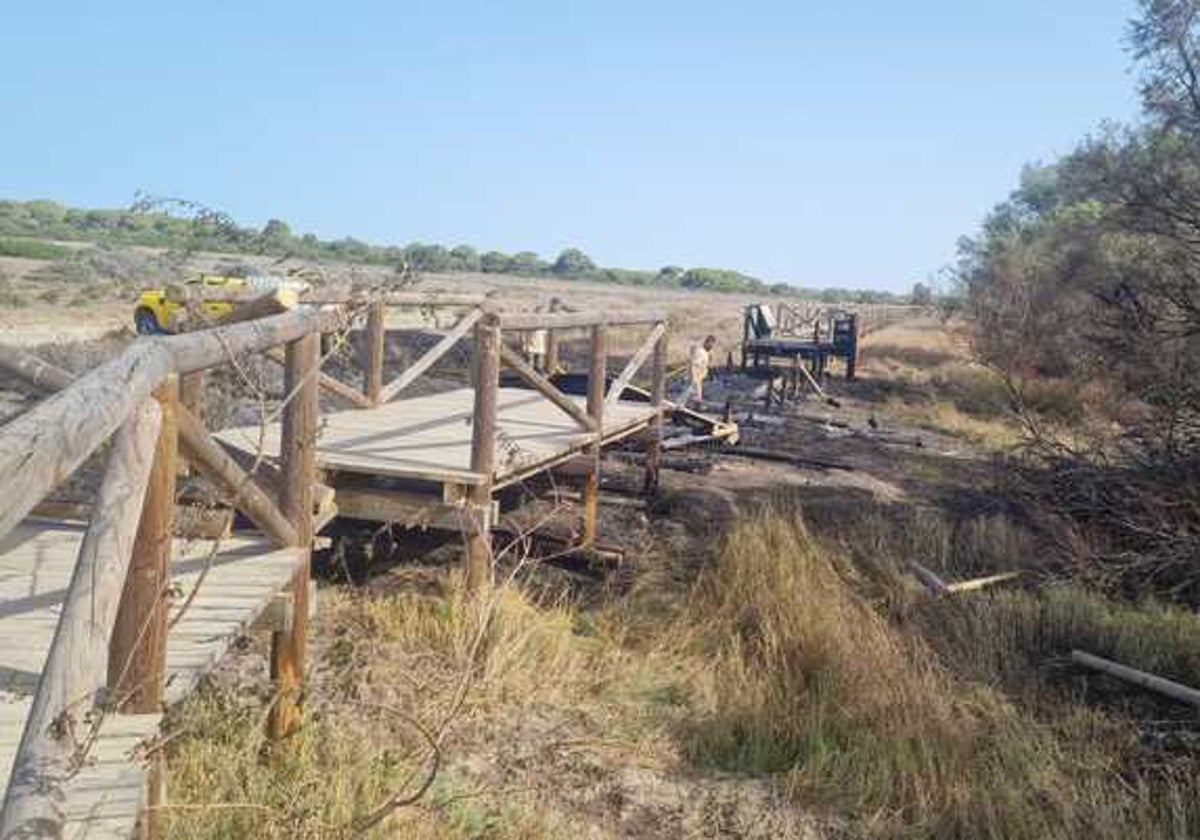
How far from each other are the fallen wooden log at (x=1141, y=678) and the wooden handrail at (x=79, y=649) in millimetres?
5342

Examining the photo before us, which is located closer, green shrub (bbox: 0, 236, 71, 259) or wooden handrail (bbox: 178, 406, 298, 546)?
wooden handrail (bbox: 178, 406, 298, 546)

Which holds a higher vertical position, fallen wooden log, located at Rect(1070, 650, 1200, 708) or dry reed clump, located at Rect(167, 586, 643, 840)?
dry reed clump, located at Rect(167, 586, 643, 840)

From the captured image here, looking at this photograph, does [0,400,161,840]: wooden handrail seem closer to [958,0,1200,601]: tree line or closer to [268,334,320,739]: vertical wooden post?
[268,334,320,739]: vertical wooden post

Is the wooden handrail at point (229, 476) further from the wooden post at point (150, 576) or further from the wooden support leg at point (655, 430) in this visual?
the wooden support leg at point (655, 430)

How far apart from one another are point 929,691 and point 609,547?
3.23 m

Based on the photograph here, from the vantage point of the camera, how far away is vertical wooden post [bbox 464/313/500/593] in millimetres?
6223

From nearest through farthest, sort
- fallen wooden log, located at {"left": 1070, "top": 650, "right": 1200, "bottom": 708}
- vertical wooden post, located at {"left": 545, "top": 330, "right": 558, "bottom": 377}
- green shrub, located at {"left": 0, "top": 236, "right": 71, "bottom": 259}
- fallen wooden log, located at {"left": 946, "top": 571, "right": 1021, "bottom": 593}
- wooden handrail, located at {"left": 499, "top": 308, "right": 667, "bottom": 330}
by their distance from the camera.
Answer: fallen wooden log, located at {"left": 1070, "top": 650, "right": 1200, "bottom": 708}, wooden handrail, located at {"left": 499, "top": 308, "right": 667, "bottom": 330}, fallen wooden log, located at {"left": 946, "top": 571, "right": 1021, "bottom": 593}, vertical wooden post, located at {"left": 545, "top": 330, "right": 558, "bottom": 377}, green shrub, located at {"left": 0, "top": 236, "right": 71, "bottom": 259}

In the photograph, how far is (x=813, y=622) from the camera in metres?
6.29

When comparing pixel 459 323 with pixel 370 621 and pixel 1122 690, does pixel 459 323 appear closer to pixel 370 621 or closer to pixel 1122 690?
pixel 370 621

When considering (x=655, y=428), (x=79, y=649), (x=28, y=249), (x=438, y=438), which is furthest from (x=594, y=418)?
(x=28, y=249)

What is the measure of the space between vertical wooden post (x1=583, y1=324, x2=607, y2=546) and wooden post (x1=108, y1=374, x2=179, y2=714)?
566 cm

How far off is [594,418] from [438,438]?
4.66ft

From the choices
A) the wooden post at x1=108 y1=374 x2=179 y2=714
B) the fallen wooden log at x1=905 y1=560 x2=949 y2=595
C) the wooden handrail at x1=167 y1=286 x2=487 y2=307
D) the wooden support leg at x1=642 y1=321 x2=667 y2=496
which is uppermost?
the wooden handrail at x1=167 y1=286 x2=487 y2=307

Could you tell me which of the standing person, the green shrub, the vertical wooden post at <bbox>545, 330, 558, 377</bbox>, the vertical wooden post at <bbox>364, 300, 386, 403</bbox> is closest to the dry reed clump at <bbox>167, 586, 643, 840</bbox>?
the vertical wooden post at <bbox>364, 300, 386, 403</bbox>
